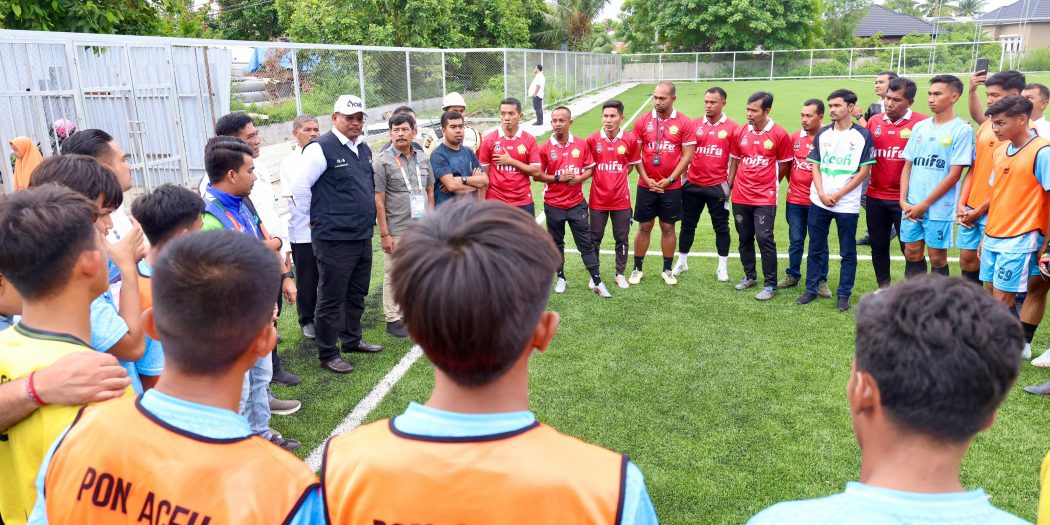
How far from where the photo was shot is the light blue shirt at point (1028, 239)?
5.01 metres

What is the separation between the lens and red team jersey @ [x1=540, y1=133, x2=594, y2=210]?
7.30m

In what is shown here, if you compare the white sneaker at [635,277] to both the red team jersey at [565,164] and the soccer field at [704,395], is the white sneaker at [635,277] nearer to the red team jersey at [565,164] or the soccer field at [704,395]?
the soccer field at [704,395]

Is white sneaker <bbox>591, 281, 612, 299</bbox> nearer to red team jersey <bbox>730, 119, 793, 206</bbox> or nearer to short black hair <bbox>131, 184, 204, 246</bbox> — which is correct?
red team jersey <bbox>730, 119, 793, 206</bbox>

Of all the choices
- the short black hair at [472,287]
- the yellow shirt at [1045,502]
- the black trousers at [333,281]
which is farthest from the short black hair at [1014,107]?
the short black hair at [472,287]

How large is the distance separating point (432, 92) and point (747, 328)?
1243 cm

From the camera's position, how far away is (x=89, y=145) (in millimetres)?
3941

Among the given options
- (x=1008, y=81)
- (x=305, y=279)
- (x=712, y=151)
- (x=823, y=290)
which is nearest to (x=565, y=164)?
(x=712, y=151)

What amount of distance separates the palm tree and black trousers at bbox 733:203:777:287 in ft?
137

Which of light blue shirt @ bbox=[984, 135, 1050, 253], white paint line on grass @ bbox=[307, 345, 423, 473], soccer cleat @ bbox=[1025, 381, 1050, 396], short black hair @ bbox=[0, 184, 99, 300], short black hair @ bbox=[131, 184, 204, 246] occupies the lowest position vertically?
white paint line on grass @ bbox=[307, 345, 423, 473]

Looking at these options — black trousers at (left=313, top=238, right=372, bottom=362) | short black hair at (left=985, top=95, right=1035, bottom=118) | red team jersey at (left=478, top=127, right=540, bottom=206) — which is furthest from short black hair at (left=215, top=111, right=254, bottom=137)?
short black hair at (left=985, top=95, right=1035, bottom=118)

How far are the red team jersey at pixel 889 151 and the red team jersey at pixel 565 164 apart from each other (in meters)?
2.84

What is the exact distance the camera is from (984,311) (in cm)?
134

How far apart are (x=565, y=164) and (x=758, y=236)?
7.27 feet

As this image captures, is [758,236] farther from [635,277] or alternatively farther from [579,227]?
[579,227]
